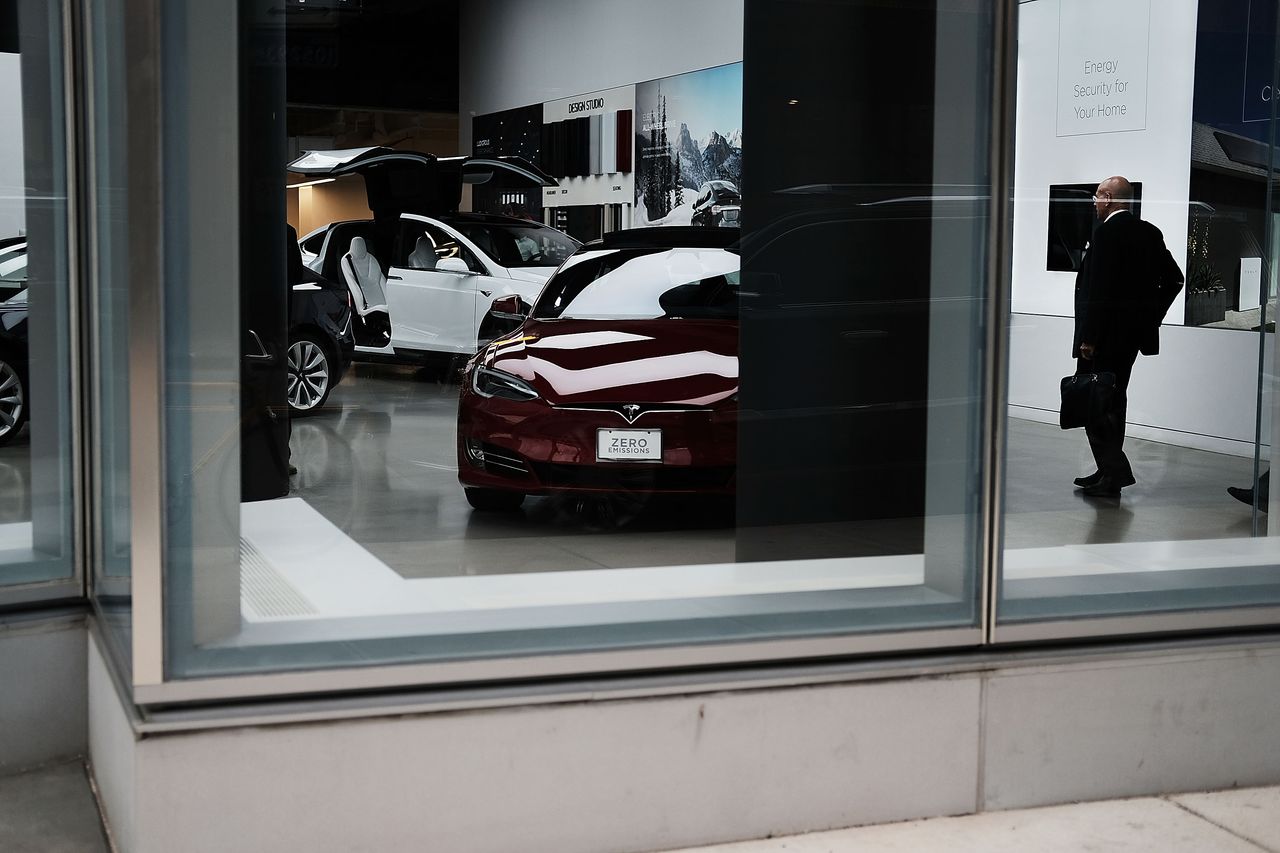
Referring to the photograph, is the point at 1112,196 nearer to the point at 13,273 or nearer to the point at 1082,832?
the point at 1082,832

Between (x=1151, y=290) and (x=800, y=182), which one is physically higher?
(x=800, y=182)

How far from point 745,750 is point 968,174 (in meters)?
1.59

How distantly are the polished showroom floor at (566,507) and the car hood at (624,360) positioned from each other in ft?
1.22

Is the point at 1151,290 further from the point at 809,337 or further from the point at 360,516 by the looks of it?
the point at 360,516

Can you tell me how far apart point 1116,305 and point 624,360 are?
1947 millimetres

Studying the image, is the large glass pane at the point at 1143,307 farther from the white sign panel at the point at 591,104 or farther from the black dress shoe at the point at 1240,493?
the white sign panel at the point at 591,104

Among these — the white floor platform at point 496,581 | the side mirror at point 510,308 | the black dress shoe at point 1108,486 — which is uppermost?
the side mirror at point 510,308

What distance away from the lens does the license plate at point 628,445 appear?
529 cm

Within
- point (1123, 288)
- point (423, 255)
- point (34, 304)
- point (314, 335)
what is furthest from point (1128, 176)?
point (34, 304)

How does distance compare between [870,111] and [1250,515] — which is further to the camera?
[1250,515]

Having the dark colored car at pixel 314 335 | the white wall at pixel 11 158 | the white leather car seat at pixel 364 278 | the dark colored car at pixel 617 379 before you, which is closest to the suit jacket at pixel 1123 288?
the dark colored car at pixel 617 379

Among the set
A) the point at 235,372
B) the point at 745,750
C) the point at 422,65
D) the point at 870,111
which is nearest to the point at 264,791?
the point at 235,372

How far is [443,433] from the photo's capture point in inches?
212

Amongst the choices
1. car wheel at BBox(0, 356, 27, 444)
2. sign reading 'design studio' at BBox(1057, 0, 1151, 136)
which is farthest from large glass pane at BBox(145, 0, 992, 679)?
sign reading 'design studio' at BBox(1057, 0, 1151, 136)
